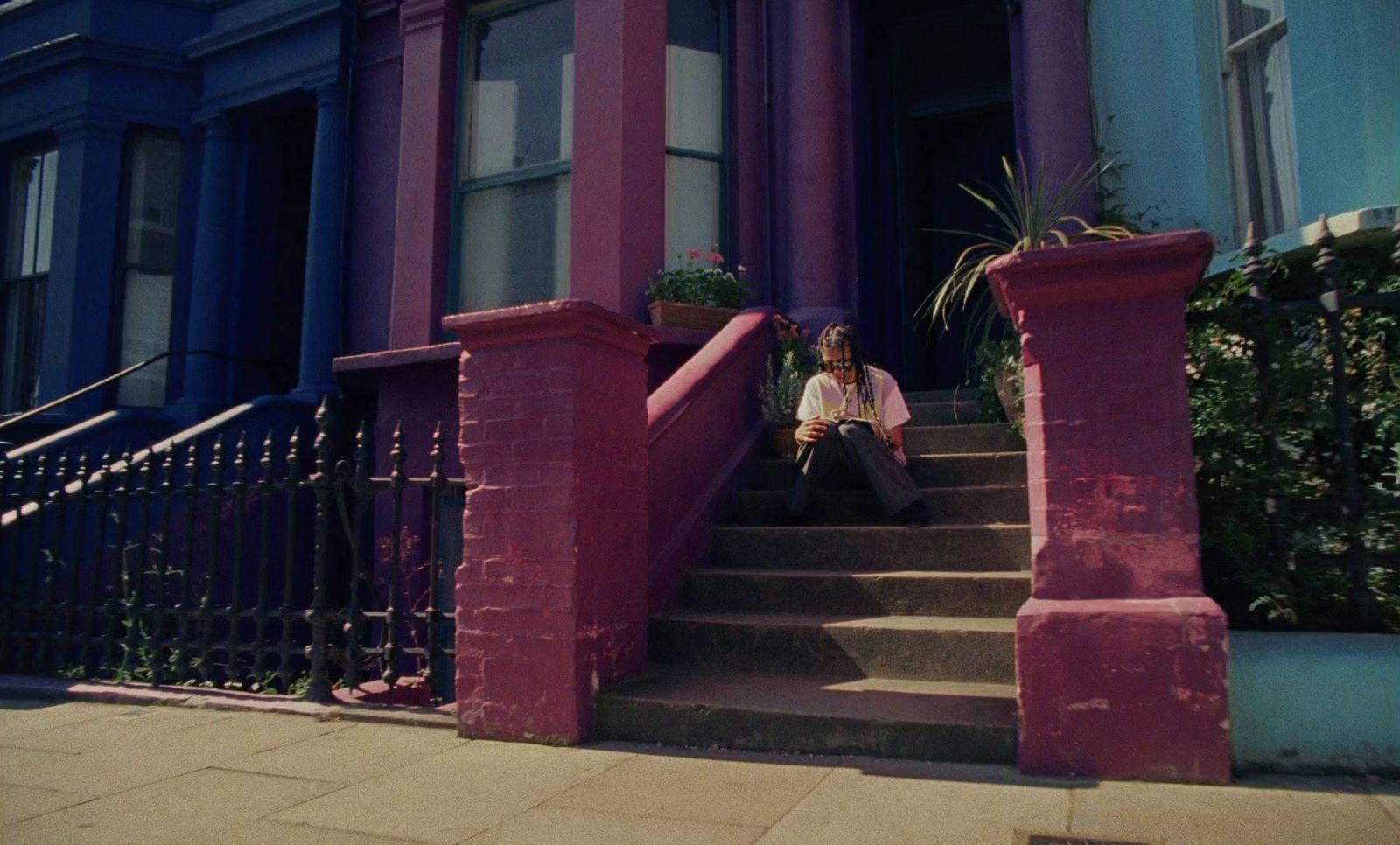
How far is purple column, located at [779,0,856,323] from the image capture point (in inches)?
289

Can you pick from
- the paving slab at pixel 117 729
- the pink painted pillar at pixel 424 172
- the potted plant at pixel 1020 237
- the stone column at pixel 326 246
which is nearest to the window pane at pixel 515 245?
the pink painted pillar at pixel 424 172

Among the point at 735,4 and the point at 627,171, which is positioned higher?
the point at 735,4

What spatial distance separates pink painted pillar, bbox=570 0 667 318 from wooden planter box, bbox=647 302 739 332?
0.27m

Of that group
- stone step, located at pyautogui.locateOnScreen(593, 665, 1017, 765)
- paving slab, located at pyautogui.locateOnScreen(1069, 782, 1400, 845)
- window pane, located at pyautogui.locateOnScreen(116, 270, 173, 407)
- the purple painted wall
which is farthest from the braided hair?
window pane, located at pyautogui.locateOnScreen(116, 270, 173, 407)

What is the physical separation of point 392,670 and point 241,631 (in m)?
3.67

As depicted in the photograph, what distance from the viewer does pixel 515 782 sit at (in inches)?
129

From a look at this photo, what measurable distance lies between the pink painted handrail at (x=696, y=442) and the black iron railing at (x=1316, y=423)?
2312mm

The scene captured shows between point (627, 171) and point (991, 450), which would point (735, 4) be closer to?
point (627, 171)

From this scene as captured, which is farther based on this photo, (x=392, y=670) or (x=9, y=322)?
(x=9, y=322)

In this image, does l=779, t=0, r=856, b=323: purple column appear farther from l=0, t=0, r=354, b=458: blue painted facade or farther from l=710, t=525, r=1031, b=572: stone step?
l=0, t=0, r=354, b=458: blue painted facade

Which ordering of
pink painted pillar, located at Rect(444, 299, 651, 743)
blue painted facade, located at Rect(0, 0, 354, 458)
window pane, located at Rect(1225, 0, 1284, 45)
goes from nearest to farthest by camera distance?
pink painted pillar, located at Rect(444, 299, 651, 743) < window pane, located at Rect(1225, 0, 1284, 45) < blue painted facade, located at Rect(0, 0, 354, 458)

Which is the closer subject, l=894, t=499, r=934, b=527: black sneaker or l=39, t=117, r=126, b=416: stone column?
l=894, t=499, r=934, b=527: black sneaker

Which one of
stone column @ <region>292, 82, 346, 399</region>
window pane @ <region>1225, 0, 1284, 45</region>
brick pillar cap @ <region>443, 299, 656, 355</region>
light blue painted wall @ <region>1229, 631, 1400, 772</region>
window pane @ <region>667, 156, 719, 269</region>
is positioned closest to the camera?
light blue painted wall @ <region>1229, 631, 1400, 772</region>

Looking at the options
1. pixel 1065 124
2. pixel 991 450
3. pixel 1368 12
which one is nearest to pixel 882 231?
pixel 1065 124
